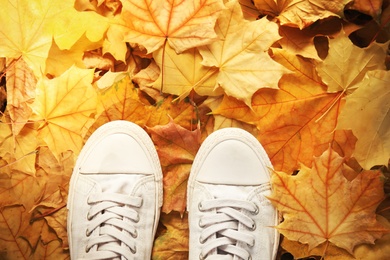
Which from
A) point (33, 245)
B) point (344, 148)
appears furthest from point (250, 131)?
point (33, 245)

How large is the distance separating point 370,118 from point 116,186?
0.55m

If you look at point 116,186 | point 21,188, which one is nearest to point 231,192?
point 116,186

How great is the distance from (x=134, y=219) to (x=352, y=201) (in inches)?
18.3

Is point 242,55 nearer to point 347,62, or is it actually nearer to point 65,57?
point 347,62

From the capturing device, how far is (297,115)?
98 cm

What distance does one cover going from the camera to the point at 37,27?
0.98 meters

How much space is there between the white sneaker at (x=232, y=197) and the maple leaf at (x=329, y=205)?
0.27 ft

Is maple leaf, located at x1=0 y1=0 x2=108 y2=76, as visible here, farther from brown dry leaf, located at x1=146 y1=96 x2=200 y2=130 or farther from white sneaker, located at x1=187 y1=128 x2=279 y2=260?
white sneaker, located at x1=187 y1=128 x2=279 y2=260

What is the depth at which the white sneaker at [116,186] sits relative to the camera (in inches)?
40.6

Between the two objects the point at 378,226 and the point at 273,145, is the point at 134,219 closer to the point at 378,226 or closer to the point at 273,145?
the point at 273,145

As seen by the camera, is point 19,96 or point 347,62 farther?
point 19,96

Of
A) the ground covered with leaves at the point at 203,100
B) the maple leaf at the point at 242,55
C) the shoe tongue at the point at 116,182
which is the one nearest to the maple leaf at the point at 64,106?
the ground covered with leaves at the point at 203,100

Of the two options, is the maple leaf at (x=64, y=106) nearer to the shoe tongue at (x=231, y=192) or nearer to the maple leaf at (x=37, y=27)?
the maple leaf at (x=37, y=27)

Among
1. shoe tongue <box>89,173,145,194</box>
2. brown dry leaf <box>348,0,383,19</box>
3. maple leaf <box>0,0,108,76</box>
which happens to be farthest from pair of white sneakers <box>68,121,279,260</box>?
brown dry leaf <box>348,0,383,19</box>
